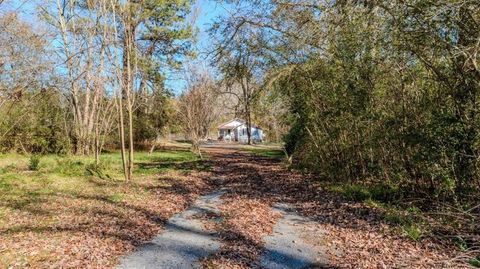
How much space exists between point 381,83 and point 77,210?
7.59m

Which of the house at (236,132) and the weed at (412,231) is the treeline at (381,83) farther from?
the house at (236,132)

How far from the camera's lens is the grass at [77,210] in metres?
5.36

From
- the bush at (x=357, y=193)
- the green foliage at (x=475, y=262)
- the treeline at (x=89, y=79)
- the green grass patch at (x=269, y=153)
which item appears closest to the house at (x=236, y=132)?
the green grass patch at (x=269, y=153)

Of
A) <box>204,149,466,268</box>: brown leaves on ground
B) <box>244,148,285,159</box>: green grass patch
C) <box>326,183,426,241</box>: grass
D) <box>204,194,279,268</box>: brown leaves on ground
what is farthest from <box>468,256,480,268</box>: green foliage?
<box>244,148,285,159</box>: green grass patch

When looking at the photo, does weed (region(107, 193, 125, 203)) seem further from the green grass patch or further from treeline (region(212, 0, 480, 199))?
the green grass patch

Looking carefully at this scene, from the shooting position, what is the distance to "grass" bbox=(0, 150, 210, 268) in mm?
5355

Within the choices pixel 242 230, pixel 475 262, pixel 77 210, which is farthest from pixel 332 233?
pixel 77 210

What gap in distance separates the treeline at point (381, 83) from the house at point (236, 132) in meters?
51.4

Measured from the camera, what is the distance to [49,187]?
33.2ft

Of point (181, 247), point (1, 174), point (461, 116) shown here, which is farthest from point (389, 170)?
point (1, 174)

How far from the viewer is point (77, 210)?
25.6 ft

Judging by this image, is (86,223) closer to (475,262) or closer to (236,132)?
(475,262)

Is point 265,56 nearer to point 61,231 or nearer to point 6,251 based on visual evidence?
point 61,231

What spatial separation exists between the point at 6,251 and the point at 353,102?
8.40 meters
